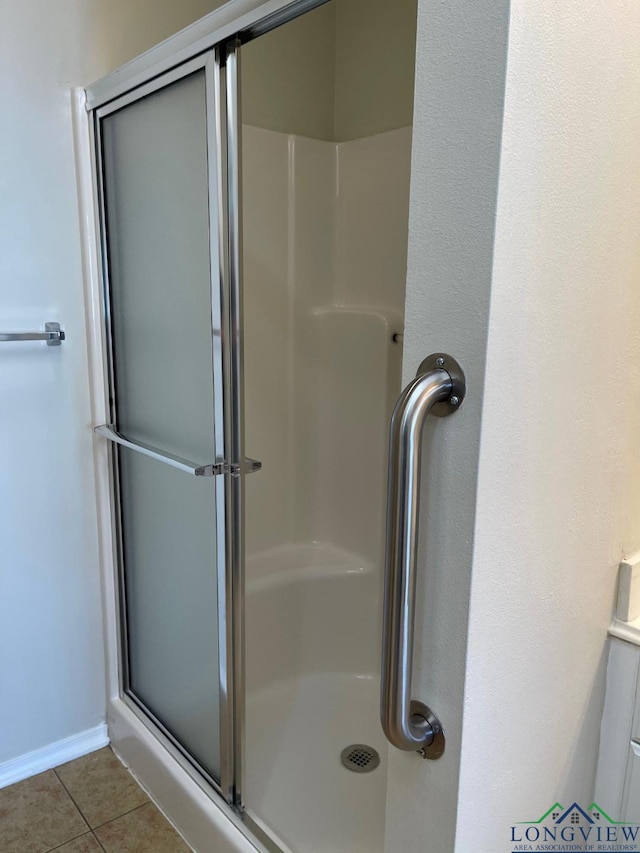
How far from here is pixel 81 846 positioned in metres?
1.56

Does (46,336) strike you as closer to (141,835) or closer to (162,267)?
(162,267)

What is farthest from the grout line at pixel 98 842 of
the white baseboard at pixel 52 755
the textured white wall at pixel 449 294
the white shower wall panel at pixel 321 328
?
the textured white wall at pixel 449 294

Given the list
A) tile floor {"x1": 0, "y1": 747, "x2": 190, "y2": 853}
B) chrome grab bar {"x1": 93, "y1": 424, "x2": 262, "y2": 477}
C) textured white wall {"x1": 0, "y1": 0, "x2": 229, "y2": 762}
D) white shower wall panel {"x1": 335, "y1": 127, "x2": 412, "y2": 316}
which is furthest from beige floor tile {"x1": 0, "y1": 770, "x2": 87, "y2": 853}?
white shower wall panel {"x1": 335, "y1": 127, "x2": 412, "y2": 316}

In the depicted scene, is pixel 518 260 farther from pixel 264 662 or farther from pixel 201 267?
pixel 264 662

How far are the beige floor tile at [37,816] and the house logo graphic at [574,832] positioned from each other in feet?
3.89

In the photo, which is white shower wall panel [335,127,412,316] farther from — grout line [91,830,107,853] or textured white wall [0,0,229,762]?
grout line [91,830,107,853]

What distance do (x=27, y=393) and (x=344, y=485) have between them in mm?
1057

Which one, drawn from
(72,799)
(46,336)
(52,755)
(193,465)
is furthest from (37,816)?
(46,336)

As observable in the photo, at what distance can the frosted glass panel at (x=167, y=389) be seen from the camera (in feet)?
4.54

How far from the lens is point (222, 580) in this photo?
1.40 metres

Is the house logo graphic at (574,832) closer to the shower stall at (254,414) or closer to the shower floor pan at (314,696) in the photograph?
the shower stall at (254,414)

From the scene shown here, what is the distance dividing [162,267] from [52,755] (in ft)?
4.51

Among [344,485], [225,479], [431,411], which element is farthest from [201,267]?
[344,485]

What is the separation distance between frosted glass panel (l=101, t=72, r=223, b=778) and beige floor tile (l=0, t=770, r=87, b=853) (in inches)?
11.8
